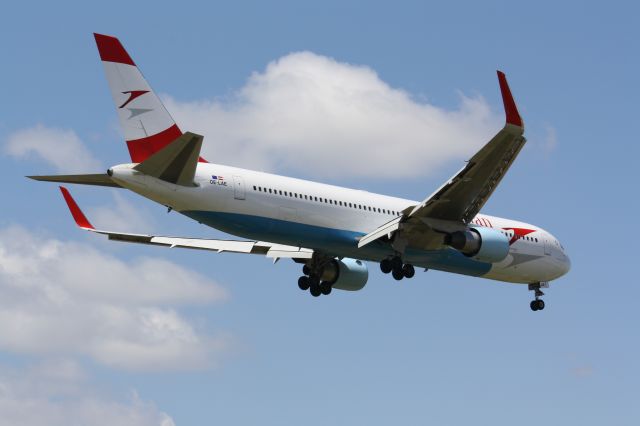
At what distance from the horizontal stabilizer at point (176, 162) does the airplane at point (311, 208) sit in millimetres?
29

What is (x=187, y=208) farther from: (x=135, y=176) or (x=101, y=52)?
(x=101, y=52)

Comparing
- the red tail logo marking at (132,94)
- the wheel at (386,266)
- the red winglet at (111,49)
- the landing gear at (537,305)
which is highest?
the red winglet at (111,49)

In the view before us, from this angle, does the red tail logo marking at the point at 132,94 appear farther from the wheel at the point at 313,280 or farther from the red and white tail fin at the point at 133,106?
the wheel at the point at 313,280

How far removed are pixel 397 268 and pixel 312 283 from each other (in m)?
4.40

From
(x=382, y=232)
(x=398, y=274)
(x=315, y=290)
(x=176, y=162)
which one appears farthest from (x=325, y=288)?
(x=176, y=162)

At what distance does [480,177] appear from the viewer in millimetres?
36688

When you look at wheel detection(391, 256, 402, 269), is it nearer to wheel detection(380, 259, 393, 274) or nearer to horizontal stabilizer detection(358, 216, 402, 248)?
wheel detection(380, 259, 393, 274)

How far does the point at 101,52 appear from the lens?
36812mm

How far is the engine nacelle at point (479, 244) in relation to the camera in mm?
38562

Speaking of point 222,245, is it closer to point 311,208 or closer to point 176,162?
point 311,208

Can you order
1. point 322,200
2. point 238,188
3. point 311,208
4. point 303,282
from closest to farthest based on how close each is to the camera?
point 238,188 → point 311,208 → point 322,200 → point 303,282

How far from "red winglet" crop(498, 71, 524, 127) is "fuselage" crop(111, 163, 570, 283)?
7.04 metres

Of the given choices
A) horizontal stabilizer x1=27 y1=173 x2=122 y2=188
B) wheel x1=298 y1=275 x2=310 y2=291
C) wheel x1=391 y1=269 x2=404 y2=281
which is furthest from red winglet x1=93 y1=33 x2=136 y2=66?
wheel x1=391 y1=269 x2=404 y2=281

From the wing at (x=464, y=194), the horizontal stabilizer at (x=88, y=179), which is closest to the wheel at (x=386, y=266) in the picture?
the wing at (x=464, y=194)
